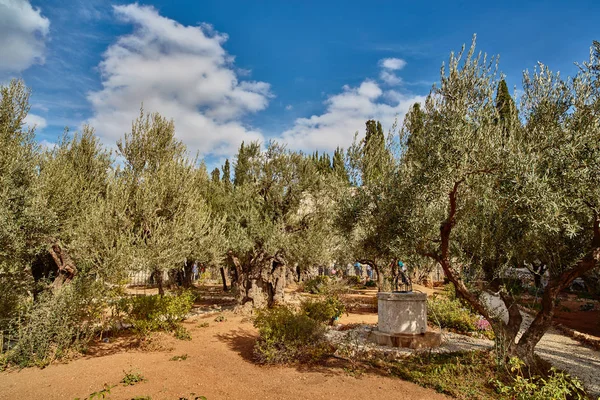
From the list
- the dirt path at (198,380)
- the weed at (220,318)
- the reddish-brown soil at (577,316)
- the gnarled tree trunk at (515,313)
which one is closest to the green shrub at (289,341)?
the dirt path at (198,380)

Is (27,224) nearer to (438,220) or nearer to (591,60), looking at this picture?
(438,220)

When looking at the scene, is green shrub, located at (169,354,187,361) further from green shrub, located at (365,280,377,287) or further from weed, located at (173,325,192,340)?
green shrub, located at (365,280,377,287)

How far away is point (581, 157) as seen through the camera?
5.48 meters

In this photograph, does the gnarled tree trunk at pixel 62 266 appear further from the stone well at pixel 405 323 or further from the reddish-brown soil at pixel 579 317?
the reddish-brown soil at pixel 579 317

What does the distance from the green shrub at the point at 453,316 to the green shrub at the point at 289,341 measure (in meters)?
5.11

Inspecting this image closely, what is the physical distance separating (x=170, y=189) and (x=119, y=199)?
A: 1623 millimetres

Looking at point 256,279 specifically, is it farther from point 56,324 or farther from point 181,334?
point 56,324

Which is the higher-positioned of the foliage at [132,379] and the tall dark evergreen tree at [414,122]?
the tall dark evergreen tree at [414,122]

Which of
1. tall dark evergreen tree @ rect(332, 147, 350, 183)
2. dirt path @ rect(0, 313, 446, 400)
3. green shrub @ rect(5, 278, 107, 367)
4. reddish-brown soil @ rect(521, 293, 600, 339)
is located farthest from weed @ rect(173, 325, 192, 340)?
reddish-brown soil @ rect(521, 293, 600, 339)

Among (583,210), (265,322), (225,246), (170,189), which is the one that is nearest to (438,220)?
(583,210)

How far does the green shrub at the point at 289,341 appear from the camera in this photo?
902cm

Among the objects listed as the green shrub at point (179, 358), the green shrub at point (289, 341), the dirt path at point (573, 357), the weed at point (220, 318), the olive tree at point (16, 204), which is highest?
the olive tree at point (16, 204)

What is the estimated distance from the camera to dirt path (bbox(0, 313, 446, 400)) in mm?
6934

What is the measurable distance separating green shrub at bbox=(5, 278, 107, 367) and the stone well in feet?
26.8
